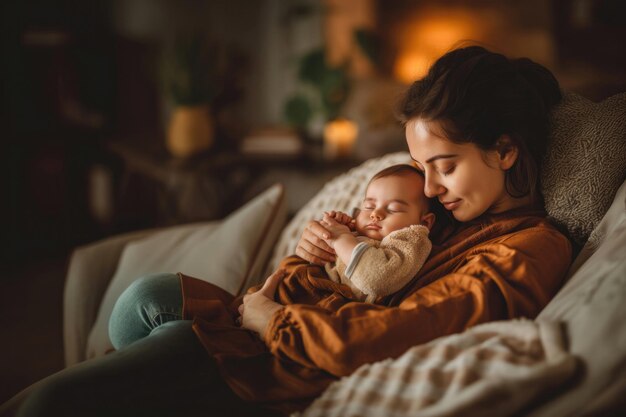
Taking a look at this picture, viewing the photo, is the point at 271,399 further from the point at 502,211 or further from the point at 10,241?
the point at 10,241

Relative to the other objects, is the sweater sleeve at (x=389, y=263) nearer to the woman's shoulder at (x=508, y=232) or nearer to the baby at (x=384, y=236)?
the baby at (x=384, y=236)

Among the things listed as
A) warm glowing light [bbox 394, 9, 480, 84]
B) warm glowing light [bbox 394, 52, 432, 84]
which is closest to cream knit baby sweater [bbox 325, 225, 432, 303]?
warm glowing light [bbox 394, 9, 480, 84]

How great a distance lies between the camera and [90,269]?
1.64 m

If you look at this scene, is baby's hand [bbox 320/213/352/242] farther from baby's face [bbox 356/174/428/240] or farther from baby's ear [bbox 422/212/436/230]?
baby's ear [bbox 422/212/436/230]

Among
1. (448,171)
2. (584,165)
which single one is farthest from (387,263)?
(584,165)

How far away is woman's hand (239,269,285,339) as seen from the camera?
101 cm

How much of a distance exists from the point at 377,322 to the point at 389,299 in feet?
0.56

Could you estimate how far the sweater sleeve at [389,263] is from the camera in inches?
37.8

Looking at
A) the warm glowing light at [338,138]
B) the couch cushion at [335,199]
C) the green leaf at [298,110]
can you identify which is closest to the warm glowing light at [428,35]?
the green leaf at [298,110]

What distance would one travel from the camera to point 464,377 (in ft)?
2.53

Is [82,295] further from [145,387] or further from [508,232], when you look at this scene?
[508,232]

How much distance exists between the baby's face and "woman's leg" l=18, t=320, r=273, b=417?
42cm

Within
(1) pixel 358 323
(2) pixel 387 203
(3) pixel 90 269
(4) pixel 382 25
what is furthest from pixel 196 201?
(4) pixel 382 25

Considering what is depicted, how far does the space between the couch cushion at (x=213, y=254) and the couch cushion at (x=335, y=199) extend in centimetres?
6
